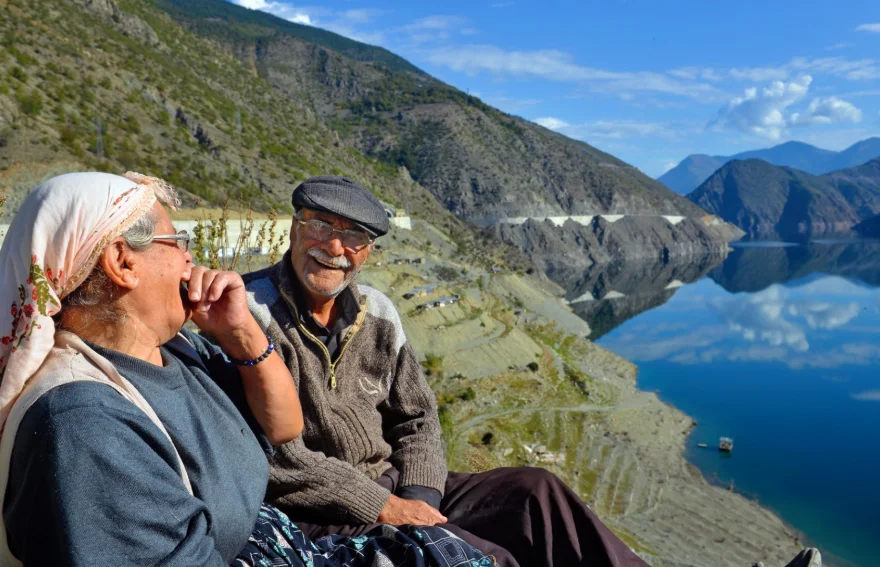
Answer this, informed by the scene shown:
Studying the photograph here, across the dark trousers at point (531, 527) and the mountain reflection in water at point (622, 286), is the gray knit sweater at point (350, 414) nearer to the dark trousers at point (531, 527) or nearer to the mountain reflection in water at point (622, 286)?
the dark trousers at point (531, 527)

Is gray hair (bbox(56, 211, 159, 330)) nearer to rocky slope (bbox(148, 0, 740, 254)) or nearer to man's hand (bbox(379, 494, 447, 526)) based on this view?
man's hand (bbox(379, 494, 447, 526))

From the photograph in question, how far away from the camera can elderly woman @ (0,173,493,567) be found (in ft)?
4.37

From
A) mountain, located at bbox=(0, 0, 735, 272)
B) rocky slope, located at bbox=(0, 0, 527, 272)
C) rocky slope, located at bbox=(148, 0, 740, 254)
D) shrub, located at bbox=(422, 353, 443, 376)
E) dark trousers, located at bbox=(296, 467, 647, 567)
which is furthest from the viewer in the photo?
rocky slope, located at bbox=(148, 0, 740, 254)

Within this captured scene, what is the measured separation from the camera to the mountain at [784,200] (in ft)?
496

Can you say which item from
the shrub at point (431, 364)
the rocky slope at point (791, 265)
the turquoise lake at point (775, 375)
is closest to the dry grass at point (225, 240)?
the shrub at point (431, 364)

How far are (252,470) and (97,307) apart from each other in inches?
23.7

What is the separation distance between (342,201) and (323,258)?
23 centimetres

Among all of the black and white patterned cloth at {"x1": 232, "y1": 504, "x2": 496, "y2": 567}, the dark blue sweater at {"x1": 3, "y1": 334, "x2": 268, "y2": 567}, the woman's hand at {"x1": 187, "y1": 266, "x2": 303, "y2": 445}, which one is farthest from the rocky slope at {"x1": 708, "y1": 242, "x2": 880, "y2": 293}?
the dark blue sweater at {"x1": 3, "y1": 334, "x2": 268, "y2": 567}

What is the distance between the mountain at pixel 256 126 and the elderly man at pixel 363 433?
268cm

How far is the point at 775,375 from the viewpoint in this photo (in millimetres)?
31469

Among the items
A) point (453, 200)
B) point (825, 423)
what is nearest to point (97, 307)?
point (825, 423)

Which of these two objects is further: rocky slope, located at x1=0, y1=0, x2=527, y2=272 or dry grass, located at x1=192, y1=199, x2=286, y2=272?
rocky slope, located at x1=0, y1=0, x2=527, y2=272

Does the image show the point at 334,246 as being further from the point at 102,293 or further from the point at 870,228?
the point at 870,228

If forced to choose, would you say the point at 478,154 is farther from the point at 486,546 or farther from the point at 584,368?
the point at 486,546
